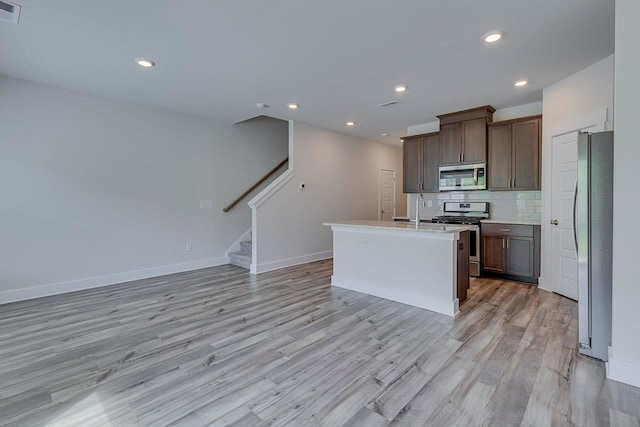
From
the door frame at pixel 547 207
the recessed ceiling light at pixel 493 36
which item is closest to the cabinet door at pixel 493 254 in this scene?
the door frame at pixel 547 207

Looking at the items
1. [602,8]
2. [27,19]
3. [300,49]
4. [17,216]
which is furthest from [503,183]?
[17,216]

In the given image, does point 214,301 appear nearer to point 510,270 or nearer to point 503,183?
point 510,270

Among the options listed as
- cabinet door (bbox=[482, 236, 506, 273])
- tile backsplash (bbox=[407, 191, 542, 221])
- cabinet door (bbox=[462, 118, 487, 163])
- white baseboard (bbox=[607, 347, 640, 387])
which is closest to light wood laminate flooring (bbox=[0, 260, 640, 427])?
white baseboard (bbox=[607, 347, 640, 387])

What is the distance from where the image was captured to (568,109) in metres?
3.65

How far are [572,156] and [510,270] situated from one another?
5.77 ft

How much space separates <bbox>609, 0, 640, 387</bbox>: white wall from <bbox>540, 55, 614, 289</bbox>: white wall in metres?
1.59

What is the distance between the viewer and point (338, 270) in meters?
4.34

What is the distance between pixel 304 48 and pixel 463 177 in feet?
11.6

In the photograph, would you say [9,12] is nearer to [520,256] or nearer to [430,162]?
[430,162]

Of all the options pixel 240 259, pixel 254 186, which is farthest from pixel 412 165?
pixel 240 259

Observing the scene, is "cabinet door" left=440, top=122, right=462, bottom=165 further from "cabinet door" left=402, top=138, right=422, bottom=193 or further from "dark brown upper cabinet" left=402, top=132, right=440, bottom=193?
"cabinet door" left=402, top=138, right=422, bottom=193

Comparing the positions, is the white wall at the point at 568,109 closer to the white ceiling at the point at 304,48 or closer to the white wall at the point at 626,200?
the white ceiling at the point at 304,48

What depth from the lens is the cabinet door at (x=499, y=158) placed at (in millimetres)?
4633

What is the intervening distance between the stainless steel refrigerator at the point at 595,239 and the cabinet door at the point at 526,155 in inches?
90.5
